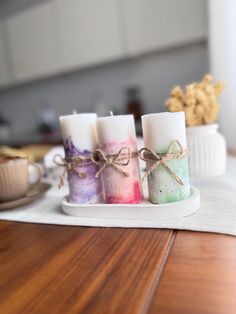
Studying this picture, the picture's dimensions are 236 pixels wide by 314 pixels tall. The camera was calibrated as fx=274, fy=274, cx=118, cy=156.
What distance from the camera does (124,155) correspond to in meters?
0.51

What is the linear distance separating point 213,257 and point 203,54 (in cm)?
212

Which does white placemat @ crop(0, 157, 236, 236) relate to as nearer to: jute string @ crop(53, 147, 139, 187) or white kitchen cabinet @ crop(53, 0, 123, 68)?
jute string @ crop(53, 147, 139, 187)

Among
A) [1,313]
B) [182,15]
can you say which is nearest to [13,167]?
[1,313]

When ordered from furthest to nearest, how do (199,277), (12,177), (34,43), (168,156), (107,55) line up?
(34,43), (107,55), (12,177), (168,156), (199,277)

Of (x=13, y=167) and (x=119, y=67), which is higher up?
(x=119, y=67)

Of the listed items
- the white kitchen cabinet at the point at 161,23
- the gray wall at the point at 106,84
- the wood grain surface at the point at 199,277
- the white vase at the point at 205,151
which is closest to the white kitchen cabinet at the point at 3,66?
the gray wall at the point at 106,84

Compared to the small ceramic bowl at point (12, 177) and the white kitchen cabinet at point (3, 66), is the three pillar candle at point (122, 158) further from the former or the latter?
the white kitchen cabinet at point (3, 66)

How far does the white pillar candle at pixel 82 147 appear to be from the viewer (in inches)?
21.6

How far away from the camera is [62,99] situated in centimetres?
288

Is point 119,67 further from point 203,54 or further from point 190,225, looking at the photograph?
point 190,225

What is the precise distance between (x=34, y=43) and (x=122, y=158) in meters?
2.45

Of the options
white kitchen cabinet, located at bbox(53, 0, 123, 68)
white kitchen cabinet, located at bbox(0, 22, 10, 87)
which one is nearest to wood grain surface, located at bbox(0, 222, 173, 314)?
white kitchen cabinet, located at bbox(53, 0, 123, 68)

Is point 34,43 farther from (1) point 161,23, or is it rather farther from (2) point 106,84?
(1) point 161,23

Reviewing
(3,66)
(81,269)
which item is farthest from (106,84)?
(81,269)
